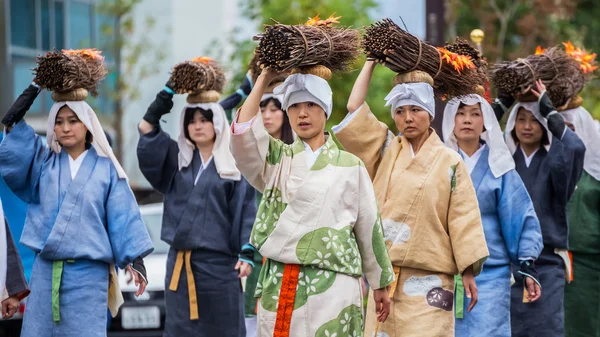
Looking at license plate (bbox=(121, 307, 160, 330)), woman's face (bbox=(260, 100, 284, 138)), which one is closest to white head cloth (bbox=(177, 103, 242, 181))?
woman's face (bbox=(260, 100, 284, 138))

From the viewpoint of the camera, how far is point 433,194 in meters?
6.30

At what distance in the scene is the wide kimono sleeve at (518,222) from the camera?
7.12m

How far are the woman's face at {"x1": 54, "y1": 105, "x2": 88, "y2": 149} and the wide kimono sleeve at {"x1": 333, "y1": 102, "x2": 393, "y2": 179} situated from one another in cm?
159

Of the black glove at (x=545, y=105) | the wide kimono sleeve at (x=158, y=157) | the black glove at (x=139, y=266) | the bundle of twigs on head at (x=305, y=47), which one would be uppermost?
the bundle of twigs on head at (x=305, y=47)

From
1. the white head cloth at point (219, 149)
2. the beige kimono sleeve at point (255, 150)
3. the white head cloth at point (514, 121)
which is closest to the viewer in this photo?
the beige kimono sleeve at point (255, 150)

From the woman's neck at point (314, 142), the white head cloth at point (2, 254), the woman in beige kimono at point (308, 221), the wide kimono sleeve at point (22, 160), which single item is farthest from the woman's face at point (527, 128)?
the white head cloth at point (2, 254)

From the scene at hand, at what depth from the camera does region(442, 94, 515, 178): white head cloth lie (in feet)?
23.7

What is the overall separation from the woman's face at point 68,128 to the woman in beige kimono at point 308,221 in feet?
4.98

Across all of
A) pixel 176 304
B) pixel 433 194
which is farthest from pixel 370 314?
pixel 176 304

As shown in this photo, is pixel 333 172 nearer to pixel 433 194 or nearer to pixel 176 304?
pixel 433 194

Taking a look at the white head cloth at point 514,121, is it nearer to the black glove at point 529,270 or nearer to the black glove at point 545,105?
the black glove at point 545,105

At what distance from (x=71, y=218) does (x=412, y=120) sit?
83.8 inches

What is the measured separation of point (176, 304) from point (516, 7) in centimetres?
1343

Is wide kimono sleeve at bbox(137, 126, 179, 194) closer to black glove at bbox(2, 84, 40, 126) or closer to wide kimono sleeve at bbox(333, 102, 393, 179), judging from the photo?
black glove at bbox(2, 84, 40, 126)
